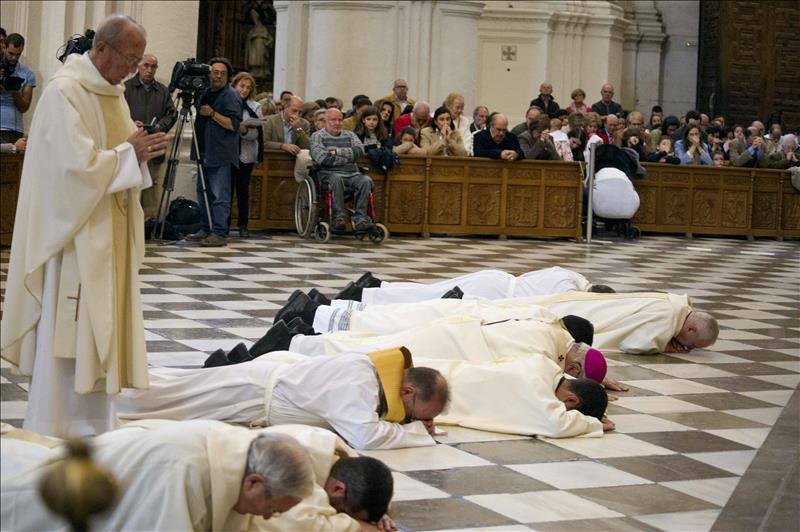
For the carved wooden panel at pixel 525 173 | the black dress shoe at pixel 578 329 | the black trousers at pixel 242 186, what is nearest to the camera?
the black dress shoe at pixel 578 329

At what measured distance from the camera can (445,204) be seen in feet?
53.0

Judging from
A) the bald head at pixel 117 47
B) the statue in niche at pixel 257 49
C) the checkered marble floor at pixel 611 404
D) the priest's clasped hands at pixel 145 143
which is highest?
the statue in niche at pixel 257 49

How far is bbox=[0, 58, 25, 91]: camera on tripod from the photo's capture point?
1175cm

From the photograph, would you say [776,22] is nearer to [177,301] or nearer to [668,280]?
[668,280]

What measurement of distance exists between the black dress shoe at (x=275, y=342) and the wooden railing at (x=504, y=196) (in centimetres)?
850

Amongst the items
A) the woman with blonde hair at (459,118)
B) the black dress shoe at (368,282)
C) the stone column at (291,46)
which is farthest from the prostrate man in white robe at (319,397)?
the stone column at (291,46)

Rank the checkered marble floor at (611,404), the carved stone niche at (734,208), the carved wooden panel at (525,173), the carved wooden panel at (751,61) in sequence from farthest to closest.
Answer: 1. the carved wooden panel at (751,61)
2. the carved stone niche at (734,208)
3. the carved wooden panel at (525,173)
4. the checkered marble floor at (611,404)

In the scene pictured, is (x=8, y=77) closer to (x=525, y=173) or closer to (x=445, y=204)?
(x=445, y=204)

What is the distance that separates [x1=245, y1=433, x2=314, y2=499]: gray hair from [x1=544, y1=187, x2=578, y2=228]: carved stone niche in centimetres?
1345

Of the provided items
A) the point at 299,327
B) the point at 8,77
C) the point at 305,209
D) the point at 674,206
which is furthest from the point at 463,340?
the point at 674,206

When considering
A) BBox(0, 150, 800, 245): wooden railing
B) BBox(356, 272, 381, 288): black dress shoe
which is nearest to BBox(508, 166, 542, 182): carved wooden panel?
BBox(0, 150, 800, 245): wooden railing

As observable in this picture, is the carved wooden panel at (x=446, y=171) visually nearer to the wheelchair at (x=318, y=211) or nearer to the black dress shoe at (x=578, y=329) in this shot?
the wheelchair at (x=318, y=211)

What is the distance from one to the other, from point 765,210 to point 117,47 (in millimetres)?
15399

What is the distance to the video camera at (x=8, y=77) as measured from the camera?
38.5 ft
